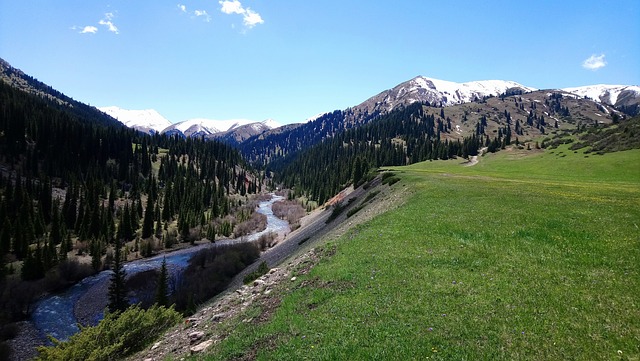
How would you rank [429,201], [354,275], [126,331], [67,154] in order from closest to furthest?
[354,275], [126,331], [429,201], [67,154]

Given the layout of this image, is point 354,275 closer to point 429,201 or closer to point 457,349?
point 457,349

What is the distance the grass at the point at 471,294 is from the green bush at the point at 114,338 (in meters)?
9.72

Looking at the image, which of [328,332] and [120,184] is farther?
[120,184]

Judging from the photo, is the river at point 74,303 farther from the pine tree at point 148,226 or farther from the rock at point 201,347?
the rock at point 201,347

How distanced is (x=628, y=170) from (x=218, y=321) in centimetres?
8179

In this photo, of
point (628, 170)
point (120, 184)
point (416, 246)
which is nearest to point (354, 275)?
point (416, 246)

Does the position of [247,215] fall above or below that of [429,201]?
below

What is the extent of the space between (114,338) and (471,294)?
73.3 ft

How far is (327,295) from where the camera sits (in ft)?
49.9

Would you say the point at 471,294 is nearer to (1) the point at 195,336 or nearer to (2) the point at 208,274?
(1) the point at 195,336

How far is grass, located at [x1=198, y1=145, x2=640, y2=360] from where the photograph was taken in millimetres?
9617

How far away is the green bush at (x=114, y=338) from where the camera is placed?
19717 millimetres

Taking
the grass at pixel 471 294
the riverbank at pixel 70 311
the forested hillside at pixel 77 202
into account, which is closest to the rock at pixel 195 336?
the grass at pixel 471 294

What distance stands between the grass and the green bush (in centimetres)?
972
